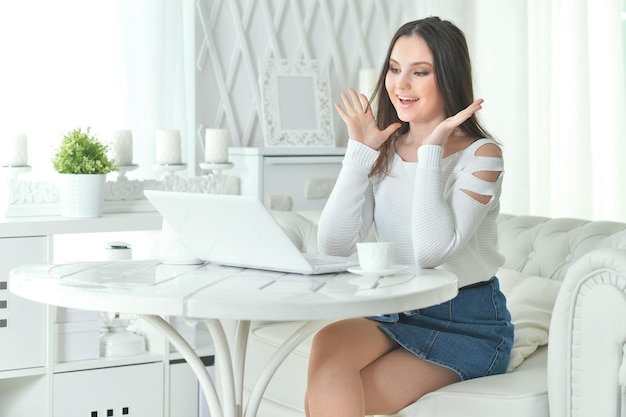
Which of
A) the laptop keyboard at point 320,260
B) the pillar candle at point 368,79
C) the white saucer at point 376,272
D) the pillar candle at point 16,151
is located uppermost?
the pillar candle at point 368,79

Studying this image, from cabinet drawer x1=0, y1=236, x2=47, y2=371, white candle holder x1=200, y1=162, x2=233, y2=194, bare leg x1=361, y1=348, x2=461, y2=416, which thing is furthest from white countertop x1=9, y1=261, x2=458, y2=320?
white candle holder x1=200, y1=162, x2=233, y2=194

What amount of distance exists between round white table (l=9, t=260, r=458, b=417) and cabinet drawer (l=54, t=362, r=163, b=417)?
0.97 metres

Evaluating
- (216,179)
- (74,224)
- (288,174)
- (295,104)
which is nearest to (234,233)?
(74,224)

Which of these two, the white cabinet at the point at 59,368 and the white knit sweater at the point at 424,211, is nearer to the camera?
the white knit sweater at the point at 424,211

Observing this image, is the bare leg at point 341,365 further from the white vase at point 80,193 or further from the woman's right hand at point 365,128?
the white vase at point 80,193

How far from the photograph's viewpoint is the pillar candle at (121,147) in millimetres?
2852

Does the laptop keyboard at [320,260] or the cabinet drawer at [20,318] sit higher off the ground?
the laptop keyboard at [320,260]

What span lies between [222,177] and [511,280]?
107cm

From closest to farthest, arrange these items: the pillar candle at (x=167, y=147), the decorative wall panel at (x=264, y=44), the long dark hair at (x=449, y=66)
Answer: the long dark hair at (x=449, y=66) → the pillar candle at (x=167, y=147) → the decorative wall panel at (x=264, y=44)

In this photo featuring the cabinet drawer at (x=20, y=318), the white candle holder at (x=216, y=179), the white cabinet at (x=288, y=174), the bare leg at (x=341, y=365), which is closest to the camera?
the bare leg at (x=341, y=365)

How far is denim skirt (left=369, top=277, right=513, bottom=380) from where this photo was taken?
5.70 feet

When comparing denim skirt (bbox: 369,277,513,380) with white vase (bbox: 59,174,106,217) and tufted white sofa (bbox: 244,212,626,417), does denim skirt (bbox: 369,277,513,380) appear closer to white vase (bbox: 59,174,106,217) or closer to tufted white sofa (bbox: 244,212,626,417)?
tufted white sofa (bbox: 244,212,626,417)

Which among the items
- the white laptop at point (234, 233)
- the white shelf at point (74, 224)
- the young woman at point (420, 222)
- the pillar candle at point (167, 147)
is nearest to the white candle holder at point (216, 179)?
the pillar candle at point (167, 147)

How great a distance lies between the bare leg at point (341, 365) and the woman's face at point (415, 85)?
1.38ft
